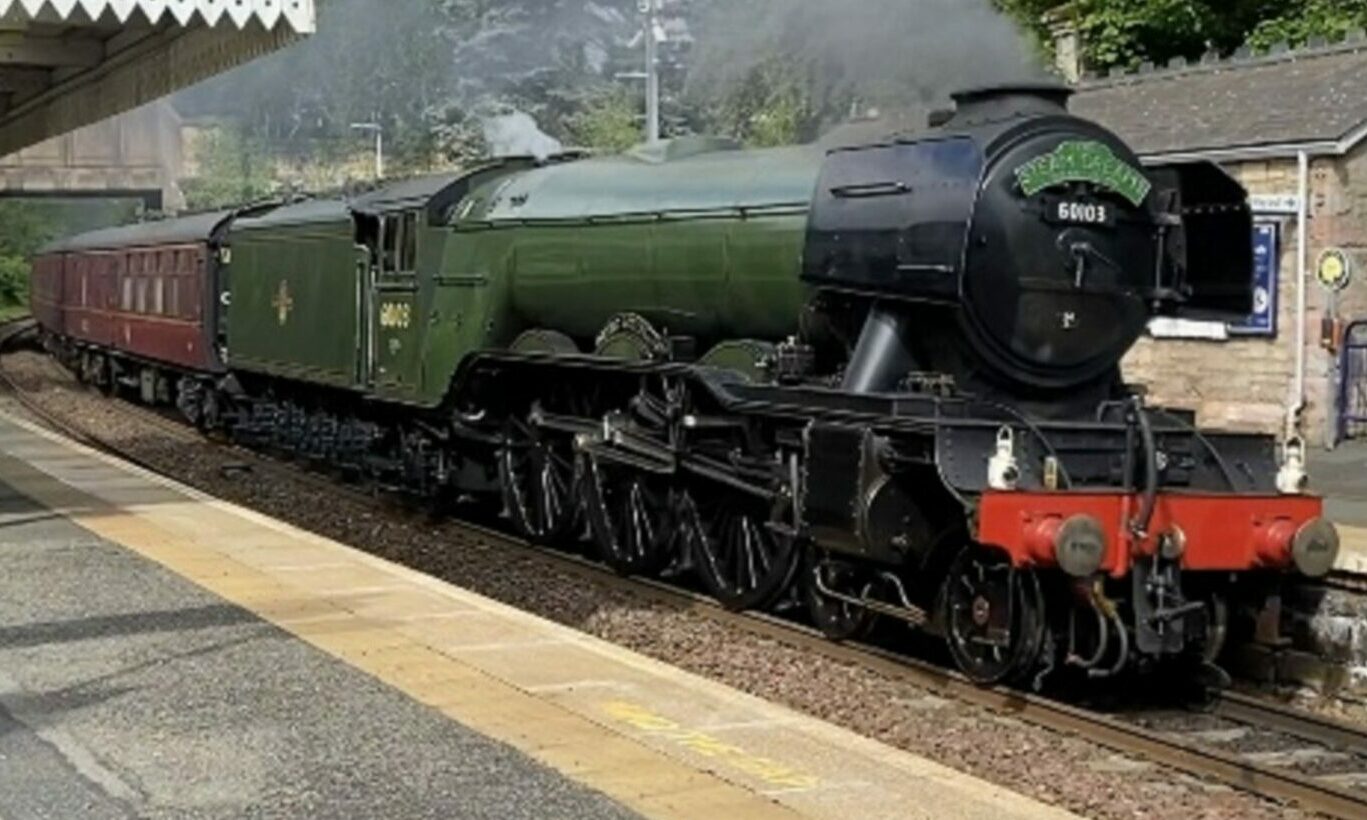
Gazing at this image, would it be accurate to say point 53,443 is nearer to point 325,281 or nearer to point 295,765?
point 325,281

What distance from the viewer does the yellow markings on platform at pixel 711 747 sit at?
6.08 metres

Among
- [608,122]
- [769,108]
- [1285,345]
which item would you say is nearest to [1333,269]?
[1285,345]

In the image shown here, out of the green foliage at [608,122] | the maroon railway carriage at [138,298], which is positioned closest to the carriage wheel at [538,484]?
the maroon railway carriage at [138,298]

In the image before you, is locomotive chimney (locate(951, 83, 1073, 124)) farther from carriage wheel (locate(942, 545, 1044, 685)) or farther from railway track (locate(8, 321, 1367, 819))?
railway track (locate(8, 321, 1367, 819))

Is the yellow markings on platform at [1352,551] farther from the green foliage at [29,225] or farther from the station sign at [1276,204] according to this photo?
the green foliage at [29,225]

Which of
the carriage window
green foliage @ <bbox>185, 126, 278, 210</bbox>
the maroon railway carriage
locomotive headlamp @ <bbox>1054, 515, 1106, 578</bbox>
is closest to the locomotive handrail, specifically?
the carriage window

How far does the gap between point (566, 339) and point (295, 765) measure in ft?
22.9

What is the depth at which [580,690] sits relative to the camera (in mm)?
7293

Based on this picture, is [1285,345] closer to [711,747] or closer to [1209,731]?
[1209,731]

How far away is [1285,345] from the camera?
1661cm

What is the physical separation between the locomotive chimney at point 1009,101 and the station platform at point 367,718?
10.3ft

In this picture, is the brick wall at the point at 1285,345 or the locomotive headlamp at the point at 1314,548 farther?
the brick wall at the point at 1285,345

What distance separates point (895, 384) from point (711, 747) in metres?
3.17

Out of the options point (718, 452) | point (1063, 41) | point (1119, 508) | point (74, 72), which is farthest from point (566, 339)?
point (1063, 41)
